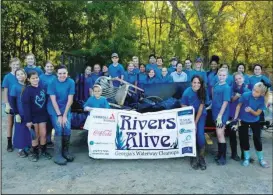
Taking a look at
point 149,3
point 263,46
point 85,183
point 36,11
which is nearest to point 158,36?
point 149,3

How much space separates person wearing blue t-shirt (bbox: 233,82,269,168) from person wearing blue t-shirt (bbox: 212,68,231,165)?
0.86ft

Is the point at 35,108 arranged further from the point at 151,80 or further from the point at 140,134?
the point at 151,80

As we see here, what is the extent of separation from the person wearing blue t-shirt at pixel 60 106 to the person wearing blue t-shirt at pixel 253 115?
9.86 feet

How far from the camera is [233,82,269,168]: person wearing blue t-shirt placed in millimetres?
5691

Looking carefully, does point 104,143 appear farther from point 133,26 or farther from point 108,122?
point 133,26

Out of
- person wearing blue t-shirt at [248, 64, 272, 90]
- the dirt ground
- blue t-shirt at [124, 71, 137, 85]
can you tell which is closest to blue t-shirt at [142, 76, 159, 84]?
blue t-shirt at [124, 71, 137, 85]

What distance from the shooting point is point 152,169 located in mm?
5547

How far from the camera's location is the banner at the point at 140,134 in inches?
234

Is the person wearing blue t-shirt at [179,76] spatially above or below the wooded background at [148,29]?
below

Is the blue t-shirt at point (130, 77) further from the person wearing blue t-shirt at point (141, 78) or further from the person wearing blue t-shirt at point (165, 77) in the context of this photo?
the person wearing blue t-shirt at point (165, 77)

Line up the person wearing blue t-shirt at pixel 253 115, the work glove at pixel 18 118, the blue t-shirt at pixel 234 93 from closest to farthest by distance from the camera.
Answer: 1. the person wearing blue t-shirt at pixel 253 115
2. the work glove at pixel 18 118
3. the blue t-shirt at pixel 234 93

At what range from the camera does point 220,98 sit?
5.84 metres

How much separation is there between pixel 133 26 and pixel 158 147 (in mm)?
9267

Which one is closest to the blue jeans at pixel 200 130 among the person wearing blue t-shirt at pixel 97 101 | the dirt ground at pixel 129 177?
the dirt ground at pixel 129 177
